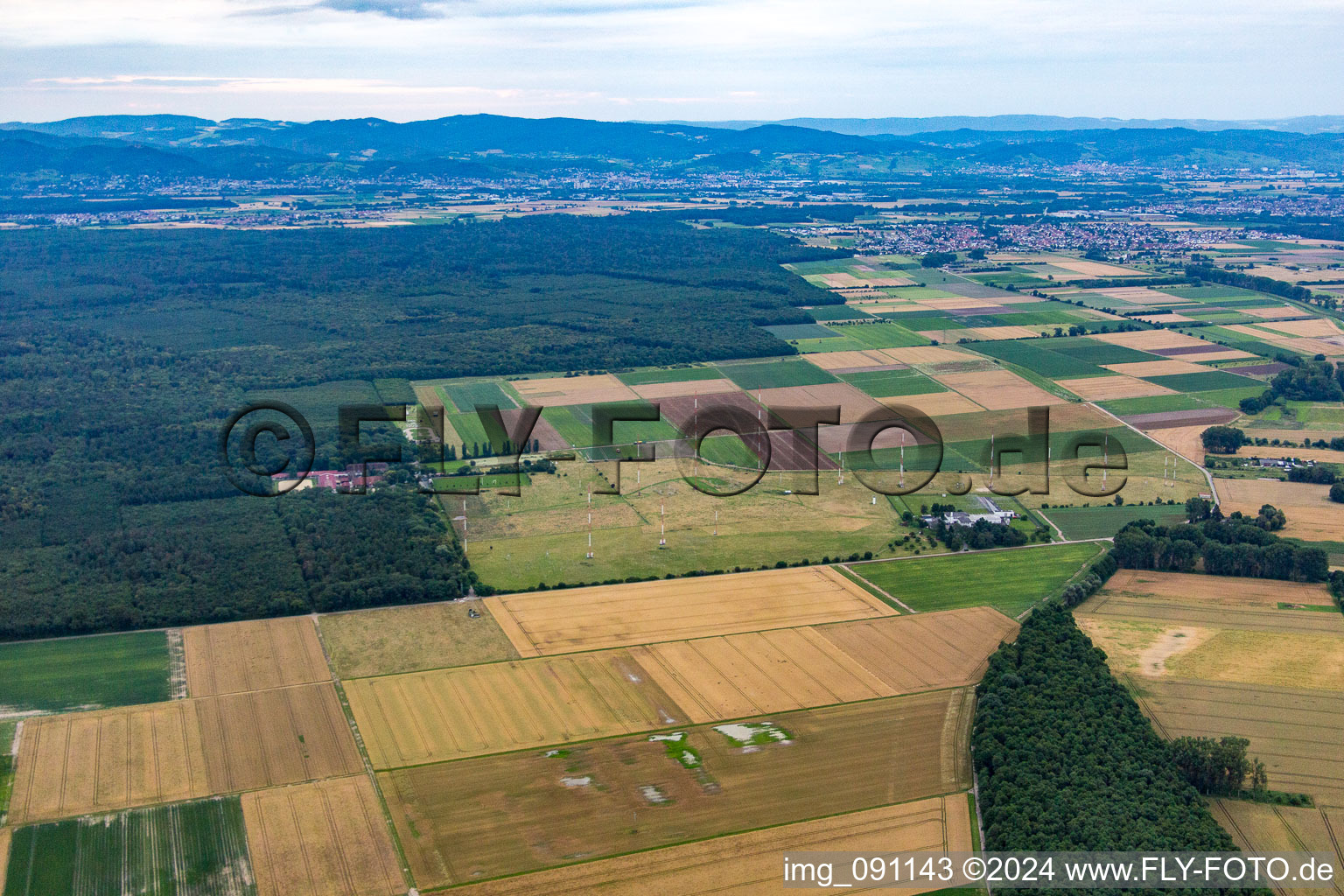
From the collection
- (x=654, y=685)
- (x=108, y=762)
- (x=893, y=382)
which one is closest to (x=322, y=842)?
(x=108, y=762)

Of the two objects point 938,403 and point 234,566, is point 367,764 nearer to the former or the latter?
point 234,566

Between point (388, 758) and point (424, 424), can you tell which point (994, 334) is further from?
point (388, 758)

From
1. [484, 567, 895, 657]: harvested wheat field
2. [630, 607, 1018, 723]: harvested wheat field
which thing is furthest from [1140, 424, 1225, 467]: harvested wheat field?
[484, 567, 895, 657]: harvested wheat field

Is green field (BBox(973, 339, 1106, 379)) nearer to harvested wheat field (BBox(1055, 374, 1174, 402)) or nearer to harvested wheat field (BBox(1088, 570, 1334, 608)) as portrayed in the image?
harvested wheat field (BBox(1055, 374, 1174, 402))

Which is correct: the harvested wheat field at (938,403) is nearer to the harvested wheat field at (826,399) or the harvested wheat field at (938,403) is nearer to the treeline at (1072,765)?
the harvested wheat field at (826,399)

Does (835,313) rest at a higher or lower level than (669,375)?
higher

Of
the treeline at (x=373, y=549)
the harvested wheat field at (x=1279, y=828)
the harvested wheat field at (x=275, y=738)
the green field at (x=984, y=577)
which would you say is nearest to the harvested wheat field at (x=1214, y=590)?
the green field at (x=984, y=577)

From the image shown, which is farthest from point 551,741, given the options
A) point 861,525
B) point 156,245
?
point 156,245
